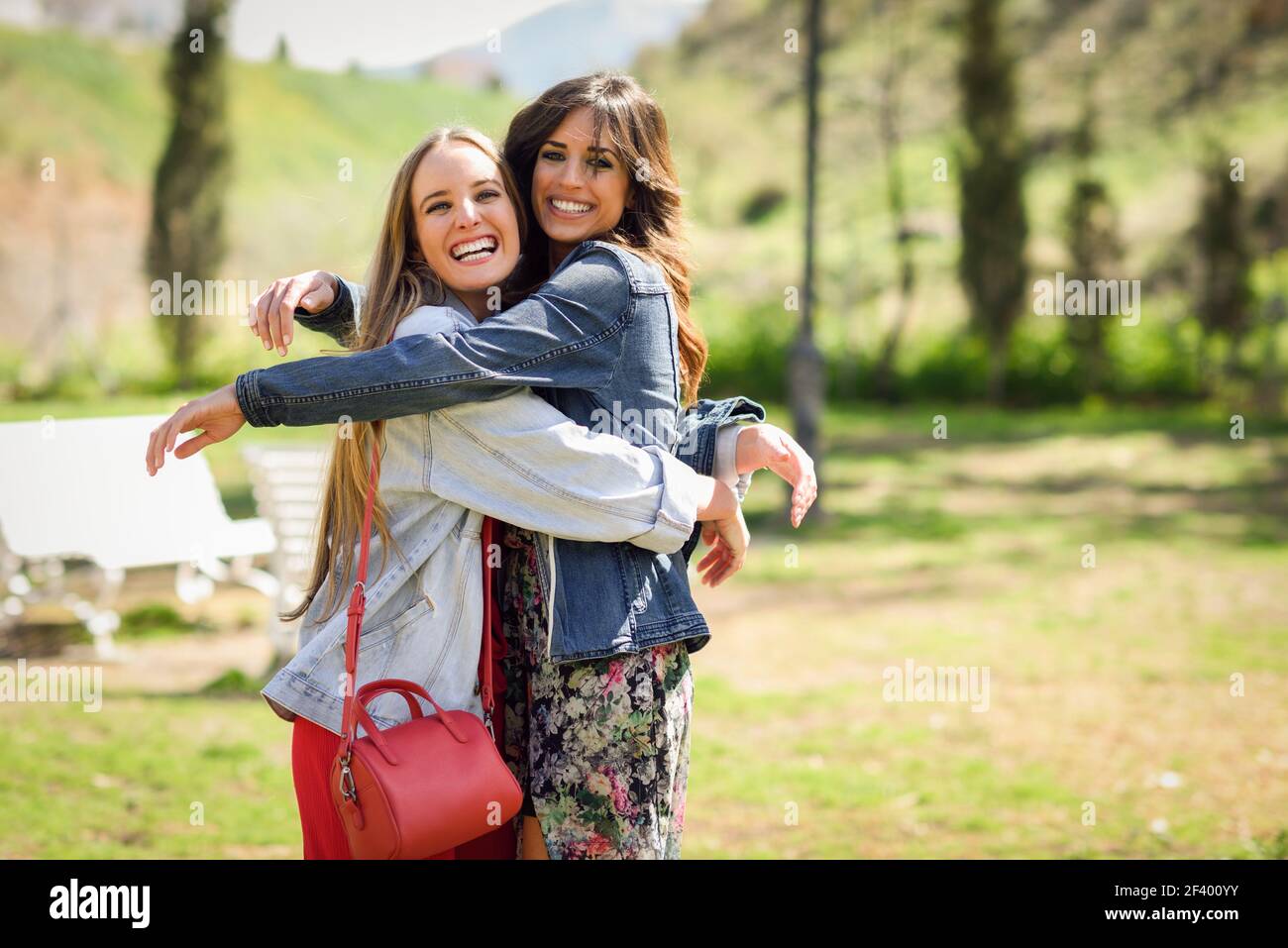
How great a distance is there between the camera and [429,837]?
1.82 m

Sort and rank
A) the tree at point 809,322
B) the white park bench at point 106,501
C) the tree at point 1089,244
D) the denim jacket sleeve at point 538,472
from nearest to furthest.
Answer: the denim jacket sleeve at point 538,472
the white park bench at point 106,501
the tree at point 809,322
the tree at point 1089,244

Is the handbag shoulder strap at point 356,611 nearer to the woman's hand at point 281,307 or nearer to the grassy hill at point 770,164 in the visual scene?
the woman's hand at point 281,307

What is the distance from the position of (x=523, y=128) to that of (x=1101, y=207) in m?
15.2

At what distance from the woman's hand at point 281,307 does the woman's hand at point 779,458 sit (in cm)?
83

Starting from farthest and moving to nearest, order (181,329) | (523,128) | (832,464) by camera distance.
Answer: (181,329)
(832,464)
(523,128)

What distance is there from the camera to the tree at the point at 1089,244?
15.7 metres

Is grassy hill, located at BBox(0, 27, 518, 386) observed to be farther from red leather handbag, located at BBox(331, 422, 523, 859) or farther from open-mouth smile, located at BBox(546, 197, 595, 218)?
red leather handbag, located at BBox(331, 422, 523, 859)

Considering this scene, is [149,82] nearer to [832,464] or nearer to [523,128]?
[832,464]

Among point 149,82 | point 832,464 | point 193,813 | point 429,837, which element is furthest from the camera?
point 149,82

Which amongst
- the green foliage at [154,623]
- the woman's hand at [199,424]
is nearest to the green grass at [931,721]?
the green foliage at [154,623]

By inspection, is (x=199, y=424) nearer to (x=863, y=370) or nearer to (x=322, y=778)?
(x=322, y=778)

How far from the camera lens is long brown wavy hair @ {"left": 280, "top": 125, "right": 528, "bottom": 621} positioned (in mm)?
2053

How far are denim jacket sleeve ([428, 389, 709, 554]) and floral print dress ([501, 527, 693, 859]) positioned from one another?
5.7 inches
